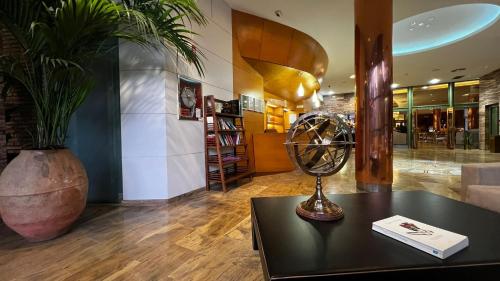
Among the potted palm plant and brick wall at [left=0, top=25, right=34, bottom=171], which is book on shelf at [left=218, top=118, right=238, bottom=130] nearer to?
the potted palm plant

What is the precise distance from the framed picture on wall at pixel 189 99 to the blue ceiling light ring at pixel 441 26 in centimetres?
539

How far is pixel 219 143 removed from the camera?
12.4ft

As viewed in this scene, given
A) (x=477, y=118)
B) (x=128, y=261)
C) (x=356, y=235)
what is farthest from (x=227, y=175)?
(x=477, y=118)


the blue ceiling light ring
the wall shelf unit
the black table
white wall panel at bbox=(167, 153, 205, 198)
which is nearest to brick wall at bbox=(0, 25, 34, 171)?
white wall panel at bbox=(167, 153, 205, 198)

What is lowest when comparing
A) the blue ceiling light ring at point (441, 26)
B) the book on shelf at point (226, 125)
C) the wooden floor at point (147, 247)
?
the wooden floor at point (147, 247)

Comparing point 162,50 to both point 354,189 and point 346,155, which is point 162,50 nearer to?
point 346,155

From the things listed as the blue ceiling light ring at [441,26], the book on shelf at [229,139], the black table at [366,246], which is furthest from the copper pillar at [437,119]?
the black table at [366,246]

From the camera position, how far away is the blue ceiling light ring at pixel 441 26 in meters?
5.32

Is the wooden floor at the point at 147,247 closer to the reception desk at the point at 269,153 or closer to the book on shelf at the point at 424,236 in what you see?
the book on shelf at the point at 424,236

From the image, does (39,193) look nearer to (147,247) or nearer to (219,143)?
(147,247)

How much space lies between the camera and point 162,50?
3117 mm

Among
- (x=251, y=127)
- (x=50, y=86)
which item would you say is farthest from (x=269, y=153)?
(x=50, y=86)

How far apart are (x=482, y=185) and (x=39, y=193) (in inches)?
143

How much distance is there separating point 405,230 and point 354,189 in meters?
2.92
